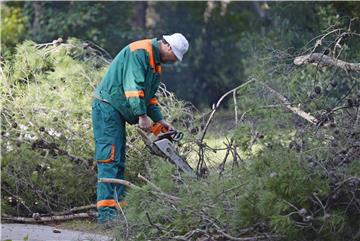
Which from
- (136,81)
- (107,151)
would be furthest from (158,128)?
(136,81)

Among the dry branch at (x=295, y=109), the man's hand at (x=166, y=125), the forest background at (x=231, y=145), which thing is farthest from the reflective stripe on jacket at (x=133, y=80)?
the dry branch at (x=295, y=109)

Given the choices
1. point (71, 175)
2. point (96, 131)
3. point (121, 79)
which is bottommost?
point (71, 175)

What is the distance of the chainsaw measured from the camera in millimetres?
6727

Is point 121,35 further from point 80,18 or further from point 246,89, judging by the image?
point 246,89

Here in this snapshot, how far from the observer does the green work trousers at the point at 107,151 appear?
721cm

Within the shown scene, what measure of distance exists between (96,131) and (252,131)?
5.23 ft

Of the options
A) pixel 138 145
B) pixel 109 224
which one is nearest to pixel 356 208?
pixel 109 224

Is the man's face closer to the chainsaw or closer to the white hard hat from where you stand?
the white hard hat

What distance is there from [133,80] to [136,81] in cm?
3

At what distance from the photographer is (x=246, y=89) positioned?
7590 mm

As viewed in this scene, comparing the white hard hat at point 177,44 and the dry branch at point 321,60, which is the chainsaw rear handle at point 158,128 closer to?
the white hard hat at point 177,44

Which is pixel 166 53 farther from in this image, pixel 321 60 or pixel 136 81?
pixel 321 60

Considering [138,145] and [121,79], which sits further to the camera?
[138,145]

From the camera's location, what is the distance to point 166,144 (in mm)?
6914
